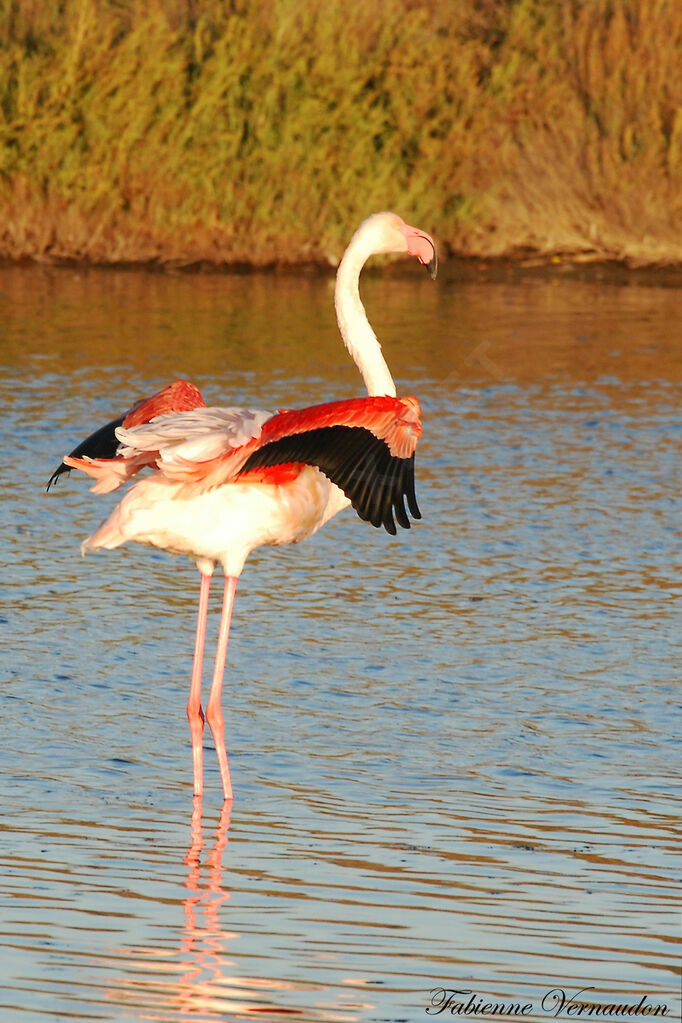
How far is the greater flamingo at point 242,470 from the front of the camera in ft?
17.5

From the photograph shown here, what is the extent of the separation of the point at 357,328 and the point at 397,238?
380 millimetres

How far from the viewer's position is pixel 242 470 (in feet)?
18.0

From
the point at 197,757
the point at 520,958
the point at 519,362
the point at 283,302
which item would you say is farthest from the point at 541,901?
the point at 283,302

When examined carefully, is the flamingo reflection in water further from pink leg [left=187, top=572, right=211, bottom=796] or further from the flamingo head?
the flamingo head

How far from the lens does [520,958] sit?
160 inches

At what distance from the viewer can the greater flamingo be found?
532 centimetres

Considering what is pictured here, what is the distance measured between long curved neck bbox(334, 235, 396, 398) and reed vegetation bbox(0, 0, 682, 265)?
1256 centimetres

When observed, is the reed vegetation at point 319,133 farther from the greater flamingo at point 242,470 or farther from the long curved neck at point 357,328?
the greater flamingo at point 242,470

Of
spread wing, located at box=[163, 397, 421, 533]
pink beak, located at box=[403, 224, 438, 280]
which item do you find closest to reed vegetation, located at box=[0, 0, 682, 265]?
pink beak, located at box=[403, 224, 438, 280]

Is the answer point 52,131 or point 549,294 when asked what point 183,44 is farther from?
point 549,294

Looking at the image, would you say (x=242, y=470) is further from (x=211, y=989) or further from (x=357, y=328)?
(x=211, y=989)

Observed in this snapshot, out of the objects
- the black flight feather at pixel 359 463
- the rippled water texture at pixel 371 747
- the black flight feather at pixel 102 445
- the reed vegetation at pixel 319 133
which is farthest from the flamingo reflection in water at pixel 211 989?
the reed vegetation at pixel 319 133

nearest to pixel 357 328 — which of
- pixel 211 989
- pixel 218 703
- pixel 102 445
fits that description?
pixel 102 445

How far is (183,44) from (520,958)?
1615 centimetres
